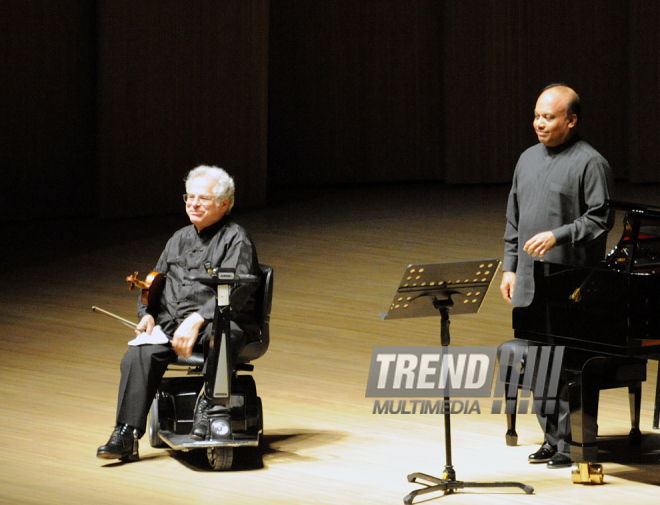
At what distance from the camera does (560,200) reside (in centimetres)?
425

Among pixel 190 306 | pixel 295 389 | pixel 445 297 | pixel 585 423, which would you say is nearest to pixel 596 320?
pixel 585 423

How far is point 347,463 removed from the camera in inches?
168

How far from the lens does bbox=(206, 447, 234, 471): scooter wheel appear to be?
13.6 feet

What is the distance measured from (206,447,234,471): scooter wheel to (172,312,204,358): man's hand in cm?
38

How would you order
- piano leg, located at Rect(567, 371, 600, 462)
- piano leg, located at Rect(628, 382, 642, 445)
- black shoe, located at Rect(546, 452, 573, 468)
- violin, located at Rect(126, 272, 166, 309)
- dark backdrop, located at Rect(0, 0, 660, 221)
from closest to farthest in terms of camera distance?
piano leg, located at Rect(567, 371, 600, 462) < black shoe, located at Rect(546, 452, 573, 468) < violin, located at Rect(126, 272, 166, 309) < piano leg, located at Rect(628, 382, 642, 445) < dark backdrop, located at Rect(0, 0, 660, 221)

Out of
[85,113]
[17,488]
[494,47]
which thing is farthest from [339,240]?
[17,488]

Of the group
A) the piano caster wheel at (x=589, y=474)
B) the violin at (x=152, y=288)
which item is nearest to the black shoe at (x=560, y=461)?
the piano caster wheel at (x=589, y=474)

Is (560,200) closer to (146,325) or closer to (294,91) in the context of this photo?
(146,325)

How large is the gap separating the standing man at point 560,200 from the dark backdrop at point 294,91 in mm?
6479

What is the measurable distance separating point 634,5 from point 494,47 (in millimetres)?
1622

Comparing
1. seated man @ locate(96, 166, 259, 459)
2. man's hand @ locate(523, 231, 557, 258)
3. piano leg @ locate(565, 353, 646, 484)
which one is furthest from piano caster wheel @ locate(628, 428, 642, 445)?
seated man @ locate(96, 166, 259, 459)

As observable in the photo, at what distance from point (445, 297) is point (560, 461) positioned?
91cm

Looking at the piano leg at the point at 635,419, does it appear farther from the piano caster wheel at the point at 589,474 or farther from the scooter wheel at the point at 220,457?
the scooter wheel at the point at 220,457

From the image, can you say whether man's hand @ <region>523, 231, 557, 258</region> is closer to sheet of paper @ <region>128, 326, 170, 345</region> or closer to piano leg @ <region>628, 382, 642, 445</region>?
piano leg @ <region>628, 382, 642, 445</region>
